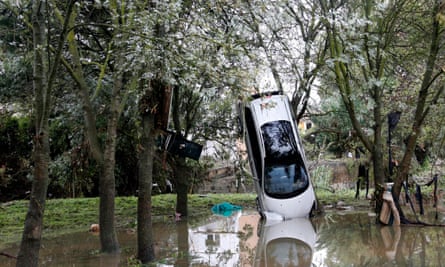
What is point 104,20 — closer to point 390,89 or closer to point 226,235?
point 226,235

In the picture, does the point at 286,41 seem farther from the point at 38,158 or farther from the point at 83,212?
the point at 83,212

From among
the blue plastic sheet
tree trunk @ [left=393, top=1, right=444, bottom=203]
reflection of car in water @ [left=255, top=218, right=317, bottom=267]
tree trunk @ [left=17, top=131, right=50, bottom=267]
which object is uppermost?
tree trunk @ [left=393, top=1, right=444, bottom=203]

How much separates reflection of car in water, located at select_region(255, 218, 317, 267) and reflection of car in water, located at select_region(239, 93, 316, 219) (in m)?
0.54

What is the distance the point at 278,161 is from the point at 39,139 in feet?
30.9

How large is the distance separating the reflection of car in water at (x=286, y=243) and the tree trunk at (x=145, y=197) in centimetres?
195

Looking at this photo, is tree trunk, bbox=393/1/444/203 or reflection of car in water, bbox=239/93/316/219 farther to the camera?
reflection of car in water, bbox=239/93/316/219

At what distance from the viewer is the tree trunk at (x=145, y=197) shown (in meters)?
7.58

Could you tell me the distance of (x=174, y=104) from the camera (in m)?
13.4

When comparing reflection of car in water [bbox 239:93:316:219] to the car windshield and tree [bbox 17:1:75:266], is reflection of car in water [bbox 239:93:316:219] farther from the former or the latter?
tree [bbox 17:1:75:266]

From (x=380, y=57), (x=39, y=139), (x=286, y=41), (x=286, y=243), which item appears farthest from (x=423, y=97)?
(x=39, y=139)

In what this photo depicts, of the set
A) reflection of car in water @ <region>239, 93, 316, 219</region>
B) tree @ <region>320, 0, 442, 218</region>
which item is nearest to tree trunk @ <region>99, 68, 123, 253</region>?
tree @ <region>320, 0, 442, 218</region>

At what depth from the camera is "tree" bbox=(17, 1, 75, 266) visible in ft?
17.9

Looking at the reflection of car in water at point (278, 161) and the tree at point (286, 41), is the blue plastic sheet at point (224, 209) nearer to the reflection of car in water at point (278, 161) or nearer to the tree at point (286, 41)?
the reflection of car in water at point (278, 161)

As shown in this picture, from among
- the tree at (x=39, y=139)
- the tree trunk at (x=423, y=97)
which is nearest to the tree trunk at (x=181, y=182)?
the tree trunk at (x=423, y=97)
